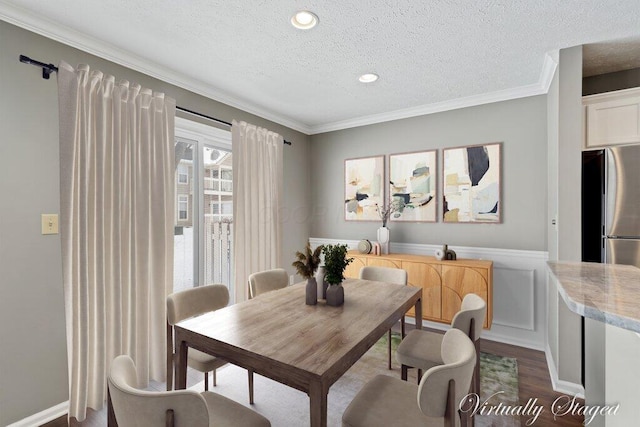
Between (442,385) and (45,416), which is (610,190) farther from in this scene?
(45,416)

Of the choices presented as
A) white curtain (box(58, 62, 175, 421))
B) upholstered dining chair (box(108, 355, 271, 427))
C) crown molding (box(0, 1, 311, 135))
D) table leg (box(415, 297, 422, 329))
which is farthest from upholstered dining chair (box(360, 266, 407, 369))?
crown molding (box(0, 1, 311, 135))

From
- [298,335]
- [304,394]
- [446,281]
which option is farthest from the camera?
[446,281]

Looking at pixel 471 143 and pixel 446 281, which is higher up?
pixel 471 143

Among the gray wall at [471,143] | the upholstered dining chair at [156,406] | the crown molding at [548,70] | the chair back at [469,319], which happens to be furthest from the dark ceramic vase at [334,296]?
the crown molding at [548,70]

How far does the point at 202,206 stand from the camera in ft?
10.2

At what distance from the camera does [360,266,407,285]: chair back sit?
2.59 metres

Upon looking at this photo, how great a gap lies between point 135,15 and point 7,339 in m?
2.09

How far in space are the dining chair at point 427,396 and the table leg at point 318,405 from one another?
0.25m

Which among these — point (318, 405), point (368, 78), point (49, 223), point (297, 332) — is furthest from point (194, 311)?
point (368, 78)

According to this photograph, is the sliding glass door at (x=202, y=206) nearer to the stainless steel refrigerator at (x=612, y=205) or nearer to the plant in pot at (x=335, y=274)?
the plant in pot at (x=335, y=274)

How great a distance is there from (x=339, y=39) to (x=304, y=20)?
326mm

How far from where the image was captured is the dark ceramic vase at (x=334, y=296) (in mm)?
1862

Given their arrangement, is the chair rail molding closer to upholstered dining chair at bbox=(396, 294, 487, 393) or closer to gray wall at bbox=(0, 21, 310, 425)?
upholstered dining chair at bbox=(396, 294, 487, 393)

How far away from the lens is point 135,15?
1.87 m
